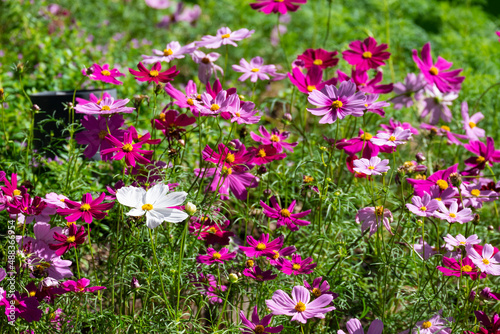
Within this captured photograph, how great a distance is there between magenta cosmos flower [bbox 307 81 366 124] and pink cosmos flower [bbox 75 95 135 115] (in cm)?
44

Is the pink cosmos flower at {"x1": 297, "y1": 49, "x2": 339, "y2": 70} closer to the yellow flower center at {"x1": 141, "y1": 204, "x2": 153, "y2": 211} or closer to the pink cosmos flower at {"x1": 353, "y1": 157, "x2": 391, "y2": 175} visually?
the pink cosmos flower at {"x1": 353, "y1": 157, "x2": 391, "y2": 175}

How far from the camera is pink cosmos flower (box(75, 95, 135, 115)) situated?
1.20 meters

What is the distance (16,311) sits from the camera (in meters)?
1.14

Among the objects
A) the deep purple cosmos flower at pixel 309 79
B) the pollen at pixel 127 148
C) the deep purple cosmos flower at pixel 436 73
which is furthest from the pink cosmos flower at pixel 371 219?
the pollen at pixel 127 148

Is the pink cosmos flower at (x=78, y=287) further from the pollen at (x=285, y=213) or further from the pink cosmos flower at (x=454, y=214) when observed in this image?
the pink cosmos flower at (x=454, y=214)

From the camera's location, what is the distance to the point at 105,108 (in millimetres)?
1229

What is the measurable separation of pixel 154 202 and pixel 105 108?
1.04 feet

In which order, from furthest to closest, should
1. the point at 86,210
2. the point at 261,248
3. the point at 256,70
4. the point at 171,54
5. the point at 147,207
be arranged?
the point at 256,70 < the point at 171,54 < the point at 261,248 < the point at 86,210 < the point at 147,207

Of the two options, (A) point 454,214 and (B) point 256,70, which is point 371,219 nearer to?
(A) point 454,214

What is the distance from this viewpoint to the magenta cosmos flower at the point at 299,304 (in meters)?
1.09

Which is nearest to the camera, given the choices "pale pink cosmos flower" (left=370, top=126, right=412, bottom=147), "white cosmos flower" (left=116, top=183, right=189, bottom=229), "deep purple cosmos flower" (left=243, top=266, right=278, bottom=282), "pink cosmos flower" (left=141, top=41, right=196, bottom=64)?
"white cosmos flower" (left=116, top=183, right=189, bottom=229)

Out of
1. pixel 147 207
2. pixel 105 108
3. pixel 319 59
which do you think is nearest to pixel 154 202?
pixel 147 207

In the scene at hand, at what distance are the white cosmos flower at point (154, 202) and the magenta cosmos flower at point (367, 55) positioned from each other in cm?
82

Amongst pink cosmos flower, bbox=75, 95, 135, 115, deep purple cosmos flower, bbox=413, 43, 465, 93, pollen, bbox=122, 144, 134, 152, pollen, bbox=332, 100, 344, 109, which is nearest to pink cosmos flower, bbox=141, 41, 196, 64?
pink cosmos flower, bbox=75, 95, 135, 115
